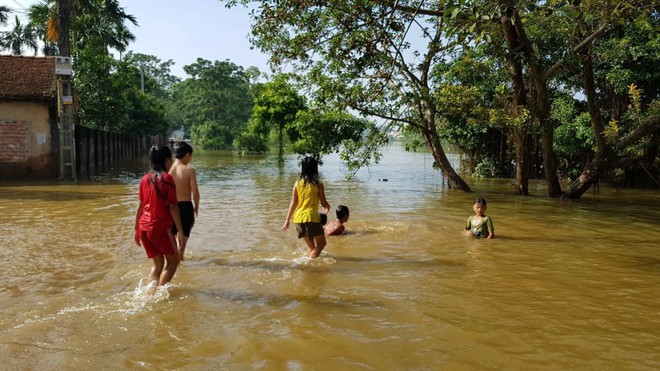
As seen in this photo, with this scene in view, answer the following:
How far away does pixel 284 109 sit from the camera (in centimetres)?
3388

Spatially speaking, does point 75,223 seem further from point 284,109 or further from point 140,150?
point 140,150

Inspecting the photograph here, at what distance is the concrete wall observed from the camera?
19469 mm

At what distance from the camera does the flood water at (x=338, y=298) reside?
407 cm

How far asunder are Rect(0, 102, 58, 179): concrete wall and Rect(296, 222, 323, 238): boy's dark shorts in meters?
17.1

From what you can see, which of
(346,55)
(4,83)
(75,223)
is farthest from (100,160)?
(346,55)

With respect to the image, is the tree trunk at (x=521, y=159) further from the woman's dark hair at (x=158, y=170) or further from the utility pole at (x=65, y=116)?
the utility pole at (x=65, y=116)

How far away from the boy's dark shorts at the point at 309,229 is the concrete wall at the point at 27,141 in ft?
56.0

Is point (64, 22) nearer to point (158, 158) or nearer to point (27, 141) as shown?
point (27, 141)

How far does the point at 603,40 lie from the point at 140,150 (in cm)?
4118

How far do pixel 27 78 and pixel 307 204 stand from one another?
1810cm

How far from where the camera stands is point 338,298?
5602 mm

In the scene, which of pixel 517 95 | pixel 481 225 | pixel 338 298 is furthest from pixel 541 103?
pixel 338 298

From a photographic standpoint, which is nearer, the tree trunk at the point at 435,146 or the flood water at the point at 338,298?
the flood water at the point at 338,298

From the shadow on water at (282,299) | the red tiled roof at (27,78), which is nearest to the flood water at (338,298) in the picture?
the shadow on water at (282,299)
